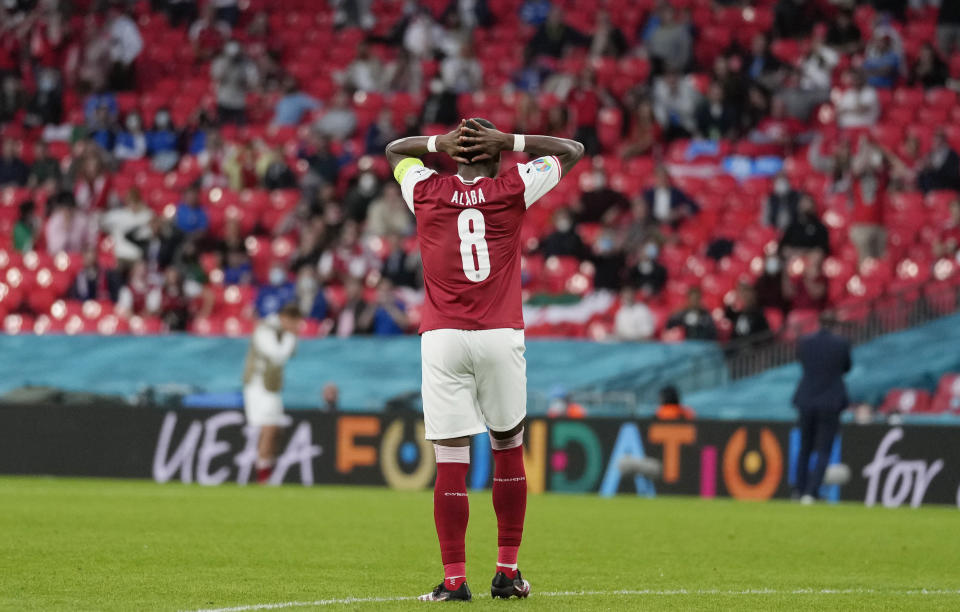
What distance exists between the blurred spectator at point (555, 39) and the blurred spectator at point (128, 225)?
22.0ft

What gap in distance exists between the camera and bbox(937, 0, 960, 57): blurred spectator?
24.1 m


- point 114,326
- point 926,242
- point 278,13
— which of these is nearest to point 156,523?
point 114,326

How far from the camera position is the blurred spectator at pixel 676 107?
77.8ft

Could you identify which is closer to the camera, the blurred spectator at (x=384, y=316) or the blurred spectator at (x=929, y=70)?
the blurred spectator at (x=384, y=316)

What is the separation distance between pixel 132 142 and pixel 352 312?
7.31 m

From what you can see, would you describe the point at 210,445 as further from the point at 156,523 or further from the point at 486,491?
the point at 156,523

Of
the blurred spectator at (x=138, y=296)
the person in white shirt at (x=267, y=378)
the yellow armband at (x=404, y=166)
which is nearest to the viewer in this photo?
the yellow armband at (x=404, y=166)

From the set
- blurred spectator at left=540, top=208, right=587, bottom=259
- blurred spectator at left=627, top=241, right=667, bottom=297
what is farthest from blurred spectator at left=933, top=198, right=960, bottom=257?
blurred spectator at left=540, top=208, right=587, bottom=259

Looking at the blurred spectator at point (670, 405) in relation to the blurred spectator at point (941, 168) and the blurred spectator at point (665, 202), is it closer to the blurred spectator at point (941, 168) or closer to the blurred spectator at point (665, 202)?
the blurred spectator at point (665, 202)

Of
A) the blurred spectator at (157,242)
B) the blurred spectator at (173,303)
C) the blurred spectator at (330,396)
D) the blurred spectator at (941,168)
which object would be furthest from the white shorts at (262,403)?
the blurred spectator at (941,168)

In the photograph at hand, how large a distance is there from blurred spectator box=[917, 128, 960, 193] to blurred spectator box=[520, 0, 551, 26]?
307 inches

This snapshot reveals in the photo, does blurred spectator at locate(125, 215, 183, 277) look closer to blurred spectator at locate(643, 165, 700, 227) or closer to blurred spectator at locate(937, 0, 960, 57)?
blurred spectator at locate(643, 165, 700, 227)

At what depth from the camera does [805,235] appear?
2027cm

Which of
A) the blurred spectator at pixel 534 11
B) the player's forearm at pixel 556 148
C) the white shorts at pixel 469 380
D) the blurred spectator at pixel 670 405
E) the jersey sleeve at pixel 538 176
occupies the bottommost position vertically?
the blurred spectator at pixel 670 405
